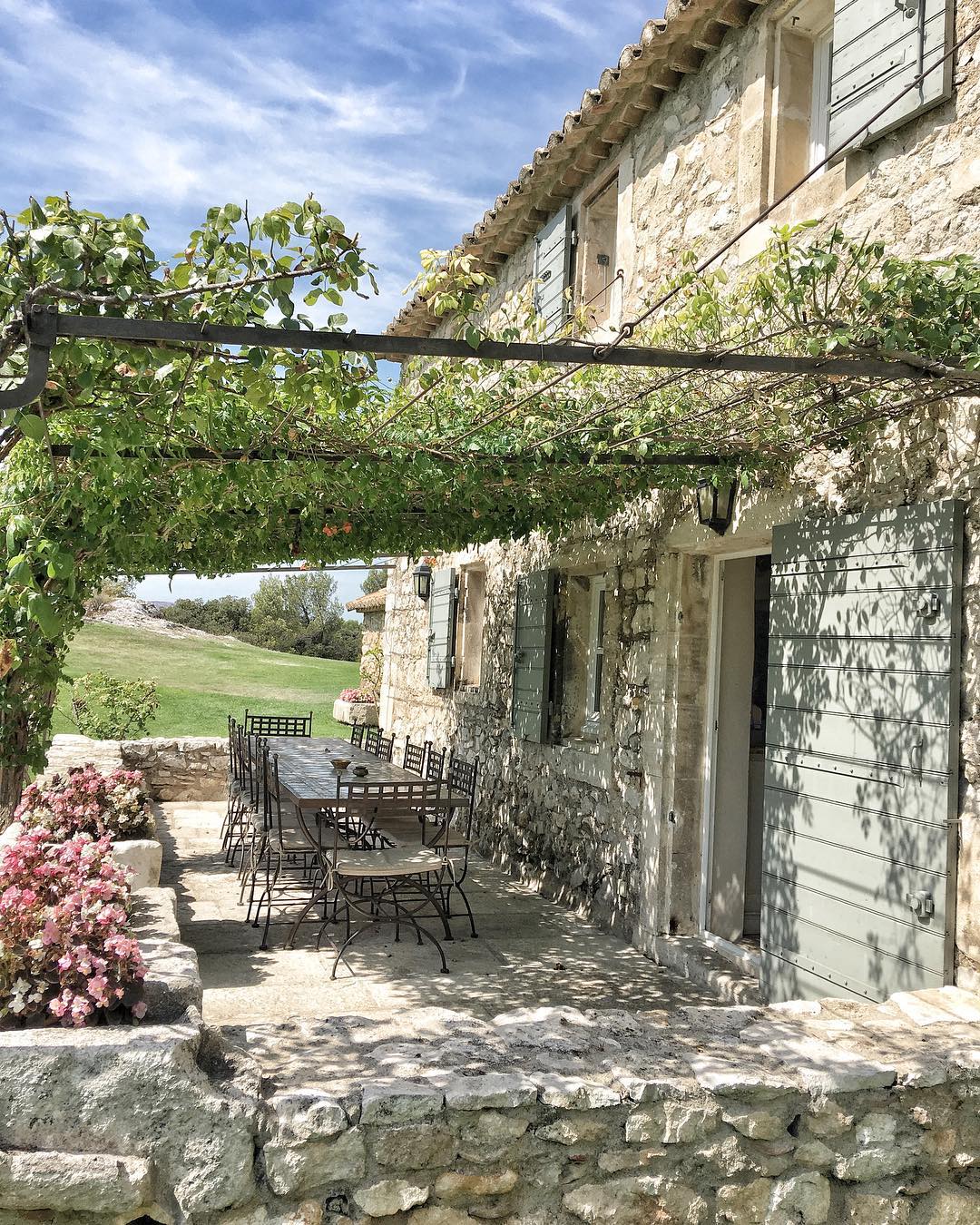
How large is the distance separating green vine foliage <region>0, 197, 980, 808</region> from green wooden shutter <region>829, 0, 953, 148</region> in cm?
50

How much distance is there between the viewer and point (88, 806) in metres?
5.17

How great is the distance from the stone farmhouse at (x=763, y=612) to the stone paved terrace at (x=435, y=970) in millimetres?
309

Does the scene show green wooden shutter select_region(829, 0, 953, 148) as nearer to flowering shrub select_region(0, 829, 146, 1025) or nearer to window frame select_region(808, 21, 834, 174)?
window frame select_region(808, 21, 834, 174)

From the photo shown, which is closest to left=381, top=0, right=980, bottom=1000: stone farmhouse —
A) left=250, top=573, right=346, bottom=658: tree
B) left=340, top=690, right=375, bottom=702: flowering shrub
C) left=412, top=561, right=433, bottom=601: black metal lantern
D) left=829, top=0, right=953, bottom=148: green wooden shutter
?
left=829, top=0, right=953, bottom=148: green wooden shutter

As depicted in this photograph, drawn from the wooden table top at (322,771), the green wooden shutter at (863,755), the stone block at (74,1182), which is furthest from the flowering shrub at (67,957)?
the green wooden shutter at (863,755)

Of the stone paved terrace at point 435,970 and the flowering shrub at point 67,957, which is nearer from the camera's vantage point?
the flowering shrub at point 67,957

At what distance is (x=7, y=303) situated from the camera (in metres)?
2.19

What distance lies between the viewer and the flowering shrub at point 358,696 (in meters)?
15.8

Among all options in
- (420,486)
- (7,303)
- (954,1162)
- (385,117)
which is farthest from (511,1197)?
(385,117)

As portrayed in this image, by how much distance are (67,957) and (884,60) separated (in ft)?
13.7

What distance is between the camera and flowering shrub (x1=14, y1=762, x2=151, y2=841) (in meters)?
4.76

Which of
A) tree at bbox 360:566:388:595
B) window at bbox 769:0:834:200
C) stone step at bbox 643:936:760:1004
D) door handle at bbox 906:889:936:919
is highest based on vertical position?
window at bbox 769:0:834:200

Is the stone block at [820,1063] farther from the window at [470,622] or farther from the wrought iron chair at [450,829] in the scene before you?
the window at [470,622]

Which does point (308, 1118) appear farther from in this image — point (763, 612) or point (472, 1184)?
point (763, 612)
